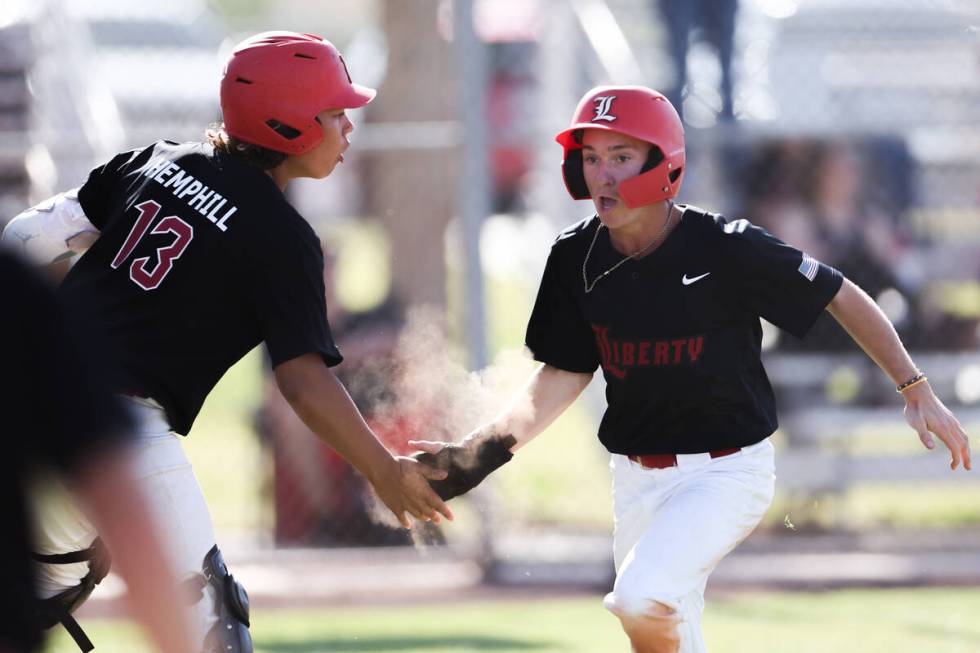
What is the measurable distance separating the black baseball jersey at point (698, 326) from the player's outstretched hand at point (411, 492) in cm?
59

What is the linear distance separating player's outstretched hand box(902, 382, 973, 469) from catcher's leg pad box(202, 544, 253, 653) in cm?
Answer: 212

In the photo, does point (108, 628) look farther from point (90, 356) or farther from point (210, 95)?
point (210, 95)

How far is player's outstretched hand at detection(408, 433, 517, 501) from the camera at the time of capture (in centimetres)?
484

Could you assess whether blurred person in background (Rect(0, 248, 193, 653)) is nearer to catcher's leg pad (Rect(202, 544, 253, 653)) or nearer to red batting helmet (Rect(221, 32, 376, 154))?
catcher's leg pad (Rect(202, 544, 253, 653))

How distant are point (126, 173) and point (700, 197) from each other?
214 inches

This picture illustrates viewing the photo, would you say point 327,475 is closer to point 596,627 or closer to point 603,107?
point 596,627

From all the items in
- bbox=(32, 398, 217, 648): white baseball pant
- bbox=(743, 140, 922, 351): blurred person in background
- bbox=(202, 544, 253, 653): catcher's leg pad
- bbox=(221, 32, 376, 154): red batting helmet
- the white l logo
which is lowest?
bbox=(743, 140, 922, 351): blurred person in background

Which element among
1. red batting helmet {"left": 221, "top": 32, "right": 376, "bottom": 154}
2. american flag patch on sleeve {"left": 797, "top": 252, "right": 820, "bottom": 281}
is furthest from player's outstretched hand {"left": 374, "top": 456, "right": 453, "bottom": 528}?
american flag patch on sleeve {"left": 797, "top": 252, "right": 820, "bottom": 281}

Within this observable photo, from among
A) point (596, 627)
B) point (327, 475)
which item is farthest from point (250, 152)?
point (327, 475)

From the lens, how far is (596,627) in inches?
290

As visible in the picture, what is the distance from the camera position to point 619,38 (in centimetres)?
1014

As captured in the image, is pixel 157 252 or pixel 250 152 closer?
pixel 157 252

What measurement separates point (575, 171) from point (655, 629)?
1535mm

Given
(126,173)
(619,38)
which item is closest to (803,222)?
(619,38)
